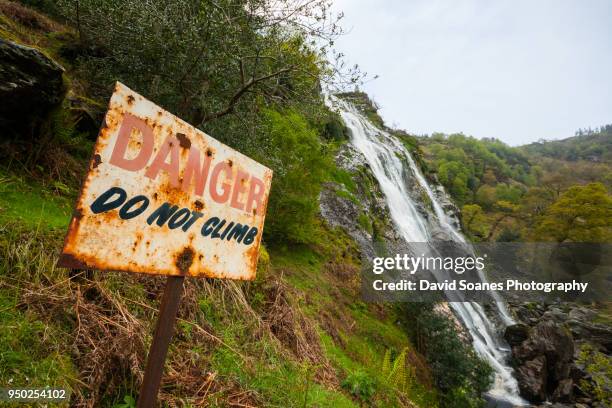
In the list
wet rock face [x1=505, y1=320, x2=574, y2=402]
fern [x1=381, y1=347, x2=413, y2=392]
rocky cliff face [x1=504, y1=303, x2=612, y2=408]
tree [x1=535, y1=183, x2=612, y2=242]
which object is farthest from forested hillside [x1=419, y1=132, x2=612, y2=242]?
fern [x1=381, y1=347, x2=413, y2=392]

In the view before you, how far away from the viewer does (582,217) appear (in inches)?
1047

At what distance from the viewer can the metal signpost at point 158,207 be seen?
1194 millimetres

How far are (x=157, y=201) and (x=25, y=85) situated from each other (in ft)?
11.5

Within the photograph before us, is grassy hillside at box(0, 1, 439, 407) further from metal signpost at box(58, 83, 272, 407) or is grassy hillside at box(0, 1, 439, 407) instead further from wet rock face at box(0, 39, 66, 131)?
metal signpost at box(58, 83, 272, 407)

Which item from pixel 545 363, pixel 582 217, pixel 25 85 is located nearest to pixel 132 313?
pixel 25 85

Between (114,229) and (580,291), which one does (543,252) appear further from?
(114,229)

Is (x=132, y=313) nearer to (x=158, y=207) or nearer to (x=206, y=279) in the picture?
(x=206, y=279)

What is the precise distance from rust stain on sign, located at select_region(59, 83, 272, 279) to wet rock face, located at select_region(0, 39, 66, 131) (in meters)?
3.35

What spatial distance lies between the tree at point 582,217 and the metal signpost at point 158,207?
31.9 m

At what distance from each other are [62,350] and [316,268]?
8259 mm

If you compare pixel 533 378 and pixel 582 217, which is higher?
pixel 582 217

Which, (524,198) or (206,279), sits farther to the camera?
(524,198)

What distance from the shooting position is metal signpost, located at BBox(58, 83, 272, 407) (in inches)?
47.0

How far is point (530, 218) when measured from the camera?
118ft
